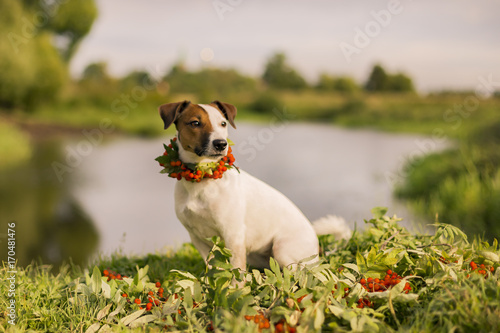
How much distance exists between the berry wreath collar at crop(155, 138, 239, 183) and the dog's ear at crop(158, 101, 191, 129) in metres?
0.20

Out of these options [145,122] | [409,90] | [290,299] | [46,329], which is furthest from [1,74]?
[409,90]

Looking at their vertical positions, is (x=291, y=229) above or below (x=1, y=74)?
below

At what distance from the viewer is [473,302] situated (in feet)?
7.14

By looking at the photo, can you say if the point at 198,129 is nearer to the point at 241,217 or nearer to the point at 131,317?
the point at 241,217

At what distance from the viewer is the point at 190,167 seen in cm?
283

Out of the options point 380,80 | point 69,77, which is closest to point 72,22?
point 69,77

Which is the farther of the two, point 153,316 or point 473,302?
point 153,316

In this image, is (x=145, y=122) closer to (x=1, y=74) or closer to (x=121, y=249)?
(x=1, y=74)

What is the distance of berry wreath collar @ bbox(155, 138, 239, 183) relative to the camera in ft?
9.21

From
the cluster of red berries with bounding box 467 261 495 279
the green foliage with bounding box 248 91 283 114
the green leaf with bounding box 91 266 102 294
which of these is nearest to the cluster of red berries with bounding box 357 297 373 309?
the cluster of red berries with bounding box 467 261 495 279

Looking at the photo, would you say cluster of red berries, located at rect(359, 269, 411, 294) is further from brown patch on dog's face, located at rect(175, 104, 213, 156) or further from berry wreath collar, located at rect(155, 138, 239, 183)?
brown patch on dog's face, located at rect(175, 104, 213, 156)

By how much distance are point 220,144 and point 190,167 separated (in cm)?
31

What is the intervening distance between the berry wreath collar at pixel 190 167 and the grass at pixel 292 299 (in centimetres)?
48

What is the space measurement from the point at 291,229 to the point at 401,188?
17.5 feet
